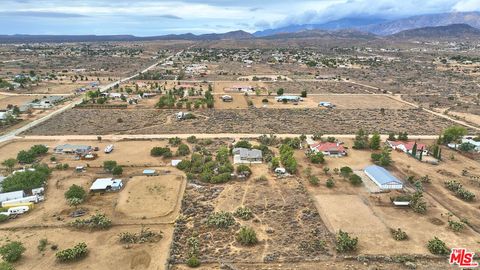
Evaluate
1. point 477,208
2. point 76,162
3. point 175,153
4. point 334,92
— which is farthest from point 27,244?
point 334,92

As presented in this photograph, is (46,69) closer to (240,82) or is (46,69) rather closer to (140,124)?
(240,82)

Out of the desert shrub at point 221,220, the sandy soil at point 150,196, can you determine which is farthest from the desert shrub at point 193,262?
the sandy soil at point 150,196

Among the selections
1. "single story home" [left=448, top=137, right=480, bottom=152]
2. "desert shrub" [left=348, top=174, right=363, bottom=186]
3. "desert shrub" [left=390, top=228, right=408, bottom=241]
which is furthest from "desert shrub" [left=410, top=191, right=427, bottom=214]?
"single story home" [left=448, top=137, right=480, bottom=152]

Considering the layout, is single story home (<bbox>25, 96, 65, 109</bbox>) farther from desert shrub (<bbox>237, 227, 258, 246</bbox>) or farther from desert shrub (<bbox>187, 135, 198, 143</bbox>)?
desert shrub (<bbox>237, 227, 258, 246</bbox>)

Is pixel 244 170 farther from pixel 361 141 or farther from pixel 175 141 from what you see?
pixel 361 141

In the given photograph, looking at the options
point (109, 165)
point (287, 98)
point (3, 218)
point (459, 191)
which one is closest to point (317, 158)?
point (459, 191)
